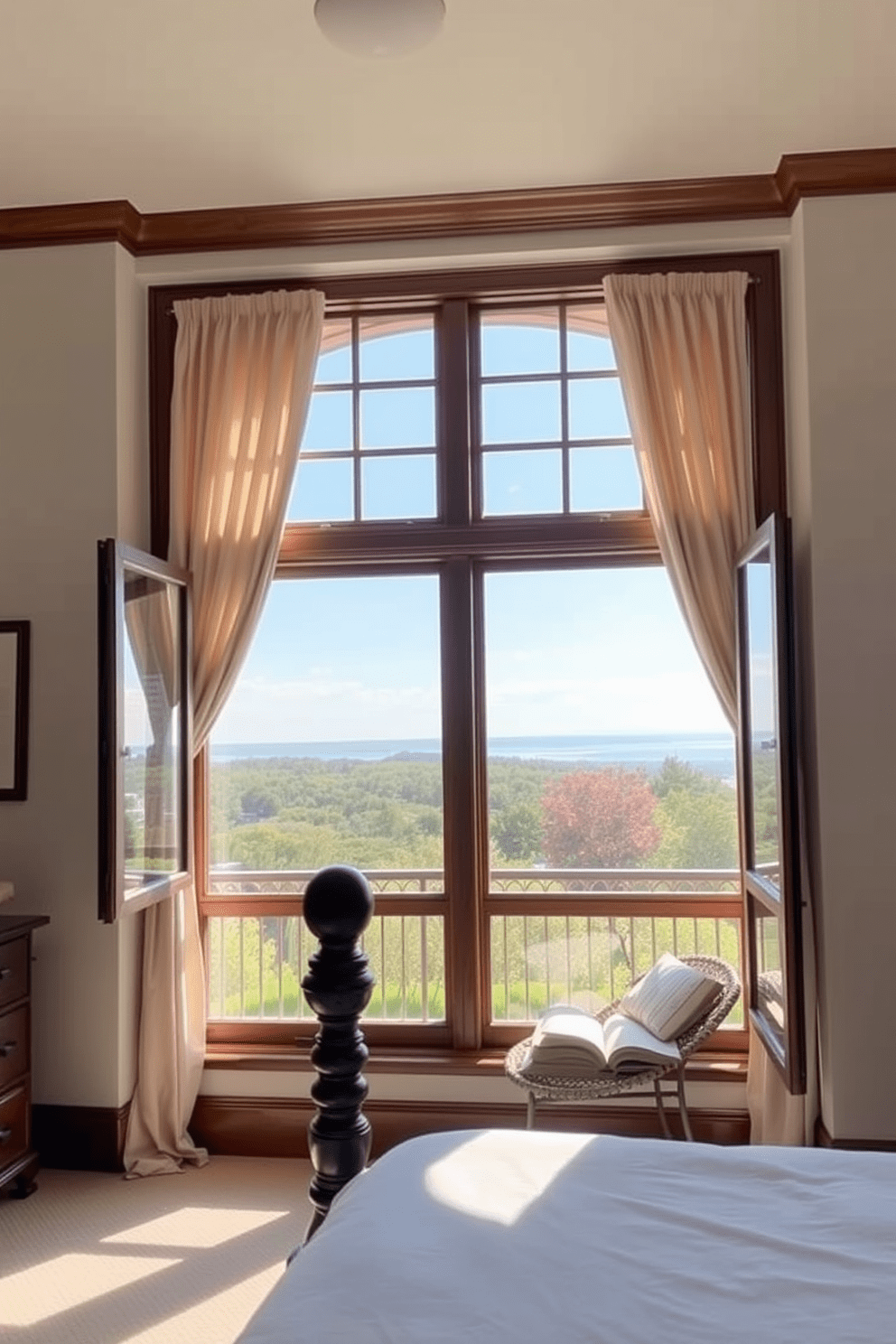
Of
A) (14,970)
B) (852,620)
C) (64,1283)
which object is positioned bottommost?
(64,1283)

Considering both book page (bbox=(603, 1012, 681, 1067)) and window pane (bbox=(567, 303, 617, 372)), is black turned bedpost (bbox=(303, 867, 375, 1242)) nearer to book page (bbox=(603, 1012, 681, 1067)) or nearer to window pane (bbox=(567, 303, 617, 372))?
book page (bbox=(603, 1012, 681, 1067))

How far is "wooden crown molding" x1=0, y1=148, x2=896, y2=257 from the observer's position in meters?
4.13

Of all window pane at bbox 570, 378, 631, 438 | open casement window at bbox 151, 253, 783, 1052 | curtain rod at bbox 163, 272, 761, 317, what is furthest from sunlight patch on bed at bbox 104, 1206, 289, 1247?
curtain rod at bbox 163, 272, 761, 317

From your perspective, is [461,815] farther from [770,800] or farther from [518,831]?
[770,800]

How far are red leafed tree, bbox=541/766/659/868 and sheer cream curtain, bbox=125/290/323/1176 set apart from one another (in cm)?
125

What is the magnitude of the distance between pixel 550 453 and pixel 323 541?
87cm

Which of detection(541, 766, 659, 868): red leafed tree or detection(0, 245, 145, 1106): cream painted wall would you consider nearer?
detection(0, 245, 145, 1106): cream painted wall

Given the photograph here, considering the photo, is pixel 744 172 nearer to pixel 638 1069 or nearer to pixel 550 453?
pixel 550 453

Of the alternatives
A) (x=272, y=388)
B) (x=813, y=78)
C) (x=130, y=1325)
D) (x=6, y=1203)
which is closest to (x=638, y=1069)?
(x=130, y=1325)

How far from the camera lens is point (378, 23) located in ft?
9.67

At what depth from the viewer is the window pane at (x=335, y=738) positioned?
446 cm

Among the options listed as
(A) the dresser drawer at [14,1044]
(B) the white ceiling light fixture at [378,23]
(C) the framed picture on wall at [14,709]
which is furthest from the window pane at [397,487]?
(A) the dresser drawer at [14,1044]

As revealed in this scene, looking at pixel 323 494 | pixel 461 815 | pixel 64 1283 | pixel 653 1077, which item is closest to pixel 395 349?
pixel 323 494

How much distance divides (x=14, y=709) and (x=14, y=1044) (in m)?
1.11
